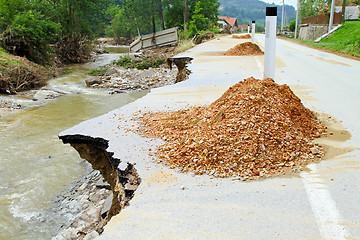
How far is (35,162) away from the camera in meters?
8.17

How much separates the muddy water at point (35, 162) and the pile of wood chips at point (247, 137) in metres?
2.90

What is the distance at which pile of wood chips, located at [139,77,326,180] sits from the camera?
12.6ft

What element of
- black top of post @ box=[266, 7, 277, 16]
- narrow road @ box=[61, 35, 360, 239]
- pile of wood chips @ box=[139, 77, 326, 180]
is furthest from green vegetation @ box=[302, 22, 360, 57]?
narrow road @ box=[61, 35, 360, 239]

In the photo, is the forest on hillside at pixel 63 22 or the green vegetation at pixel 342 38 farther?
the green vegetation at pixel 342 38

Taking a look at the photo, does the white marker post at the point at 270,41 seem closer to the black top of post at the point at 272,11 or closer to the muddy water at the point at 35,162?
the black top of post at the point at 272,11

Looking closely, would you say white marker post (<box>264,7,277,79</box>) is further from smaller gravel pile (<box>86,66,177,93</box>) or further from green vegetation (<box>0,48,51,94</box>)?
green vegetation (<box>0,48,51,94</box>)

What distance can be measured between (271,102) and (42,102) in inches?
481

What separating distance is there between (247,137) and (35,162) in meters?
6.17

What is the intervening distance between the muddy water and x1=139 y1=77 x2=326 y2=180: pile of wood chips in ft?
9.52

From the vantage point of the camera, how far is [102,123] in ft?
19.0

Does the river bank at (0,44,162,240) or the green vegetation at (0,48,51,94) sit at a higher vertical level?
the green vegetation at (0,48,51,94)

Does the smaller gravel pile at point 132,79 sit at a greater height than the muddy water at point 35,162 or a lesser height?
greater

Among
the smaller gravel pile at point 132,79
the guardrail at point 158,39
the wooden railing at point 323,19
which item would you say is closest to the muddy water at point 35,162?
the smaller gravel pile at point 132,79

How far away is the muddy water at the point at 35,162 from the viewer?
233 inches
